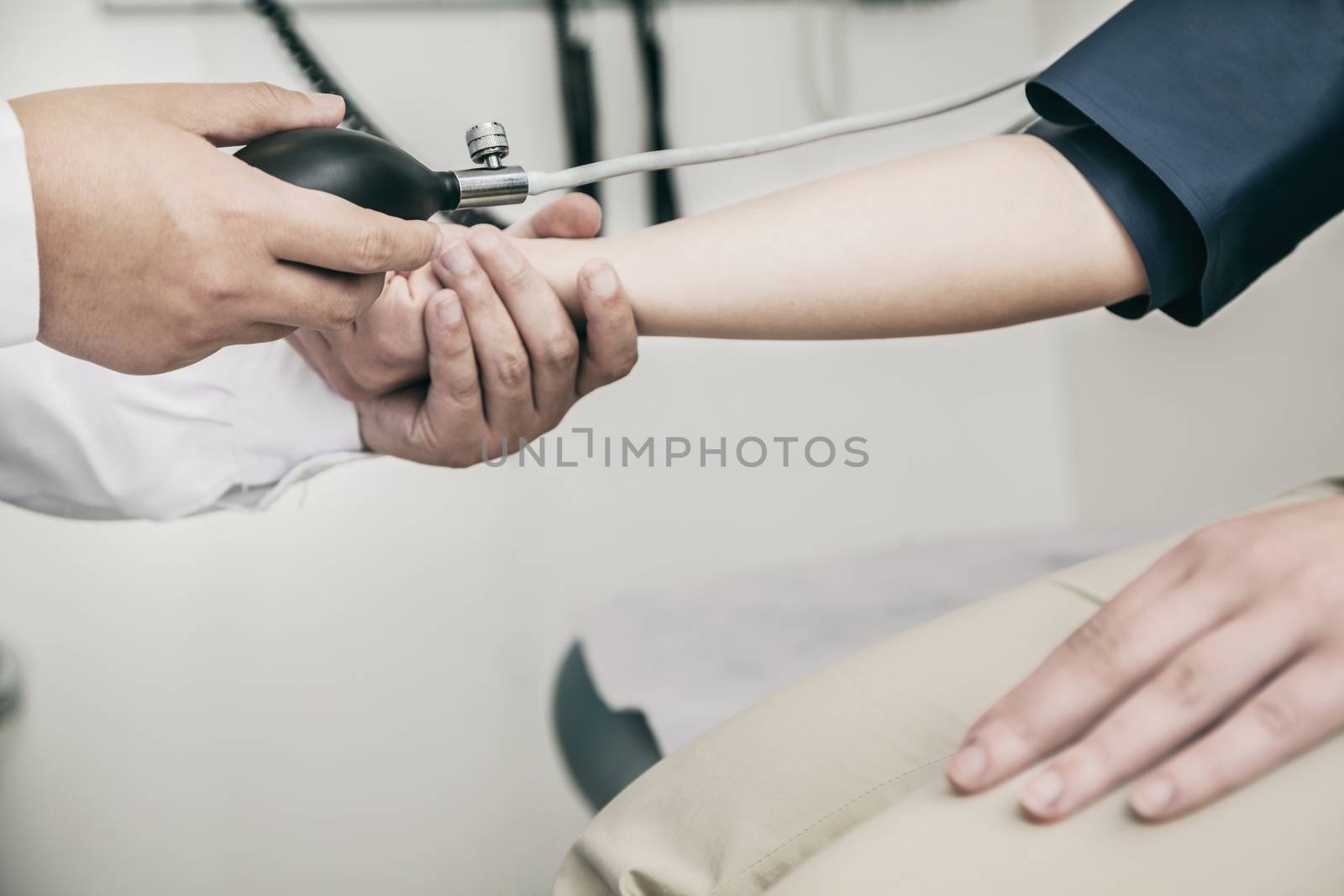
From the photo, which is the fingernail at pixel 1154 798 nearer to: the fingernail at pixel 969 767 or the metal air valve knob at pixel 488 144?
the fingernail at pixel 969 767

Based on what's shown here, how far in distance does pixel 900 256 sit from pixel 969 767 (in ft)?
1.39

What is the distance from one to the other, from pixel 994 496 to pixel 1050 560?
3.52ft

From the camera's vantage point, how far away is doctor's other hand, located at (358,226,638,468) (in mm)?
773

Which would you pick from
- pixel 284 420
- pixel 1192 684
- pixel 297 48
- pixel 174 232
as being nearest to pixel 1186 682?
pixel 1192 684

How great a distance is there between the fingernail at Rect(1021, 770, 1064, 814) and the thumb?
522 mm

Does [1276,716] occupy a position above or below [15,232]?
below

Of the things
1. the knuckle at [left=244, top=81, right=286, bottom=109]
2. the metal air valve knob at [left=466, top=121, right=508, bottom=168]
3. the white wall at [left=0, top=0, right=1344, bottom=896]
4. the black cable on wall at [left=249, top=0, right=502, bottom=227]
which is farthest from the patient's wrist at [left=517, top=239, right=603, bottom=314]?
the black cable on wall at [left=249, top=0, right=502, bottom=227]

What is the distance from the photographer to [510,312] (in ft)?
2.63

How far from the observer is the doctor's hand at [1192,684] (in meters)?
0.41

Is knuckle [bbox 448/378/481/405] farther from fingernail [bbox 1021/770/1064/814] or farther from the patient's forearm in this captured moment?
fingernail [bbox 1021/770/1064/814]

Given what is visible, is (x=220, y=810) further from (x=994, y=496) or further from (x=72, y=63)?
(x=994, y=496)

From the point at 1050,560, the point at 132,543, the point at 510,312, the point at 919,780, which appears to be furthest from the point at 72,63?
the point at 919,780

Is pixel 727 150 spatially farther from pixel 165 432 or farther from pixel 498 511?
pixel 498 511

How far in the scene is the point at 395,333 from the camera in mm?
802
